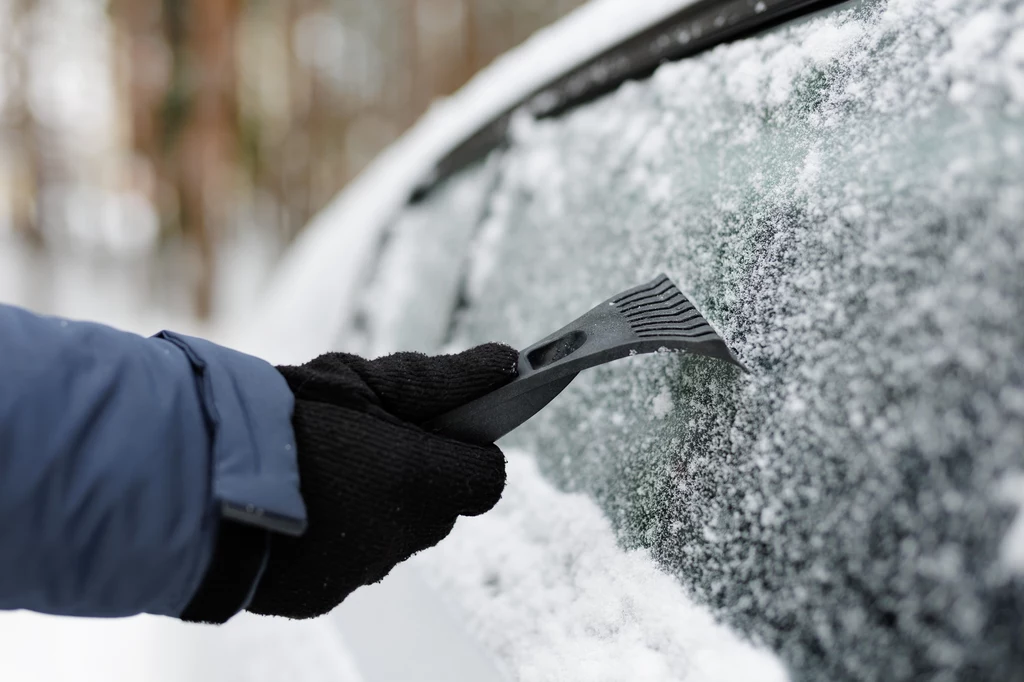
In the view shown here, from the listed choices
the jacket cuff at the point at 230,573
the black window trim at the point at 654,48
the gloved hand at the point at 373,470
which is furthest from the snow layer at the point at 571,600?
the black window trim at the point at 654,48

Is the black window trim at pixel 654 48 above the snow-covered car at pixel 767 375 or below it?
above

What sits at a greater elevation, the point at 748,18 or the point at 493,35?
the point at 493,35

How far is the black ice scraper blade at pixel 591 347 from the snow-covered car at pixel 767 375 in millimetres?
53

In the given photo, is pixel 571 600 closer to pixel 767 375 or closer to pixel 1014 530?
pixel 767 375

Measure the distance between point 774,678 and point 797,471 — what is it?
0.22 metres

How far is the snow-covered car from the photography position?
685 mm

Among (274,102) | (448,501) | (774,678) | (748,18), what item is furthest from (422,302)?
(274,102)

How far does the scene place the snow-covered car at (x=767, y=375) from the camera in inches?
27.0

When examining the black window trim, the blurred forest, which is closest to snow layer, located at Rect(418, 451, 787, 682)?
the black window trim

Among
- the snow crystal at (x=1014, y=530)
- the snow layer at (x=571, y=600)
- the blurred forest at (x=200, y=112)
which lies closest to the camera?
the snow crystal at (x=1014, y=530)

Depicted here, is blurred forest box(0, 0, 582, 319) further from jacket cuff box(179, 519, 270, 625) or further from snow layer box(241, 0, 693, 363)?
jacket cuff box(179, 519, 270, 625)

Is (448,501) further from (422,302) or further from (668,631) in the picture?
(422,302)

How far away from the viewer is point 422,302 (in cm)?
207

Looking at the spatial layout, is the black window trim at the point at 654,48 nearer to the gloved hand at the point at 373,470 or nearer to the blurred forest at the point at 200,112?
the gloved hand at the point at 373,470
